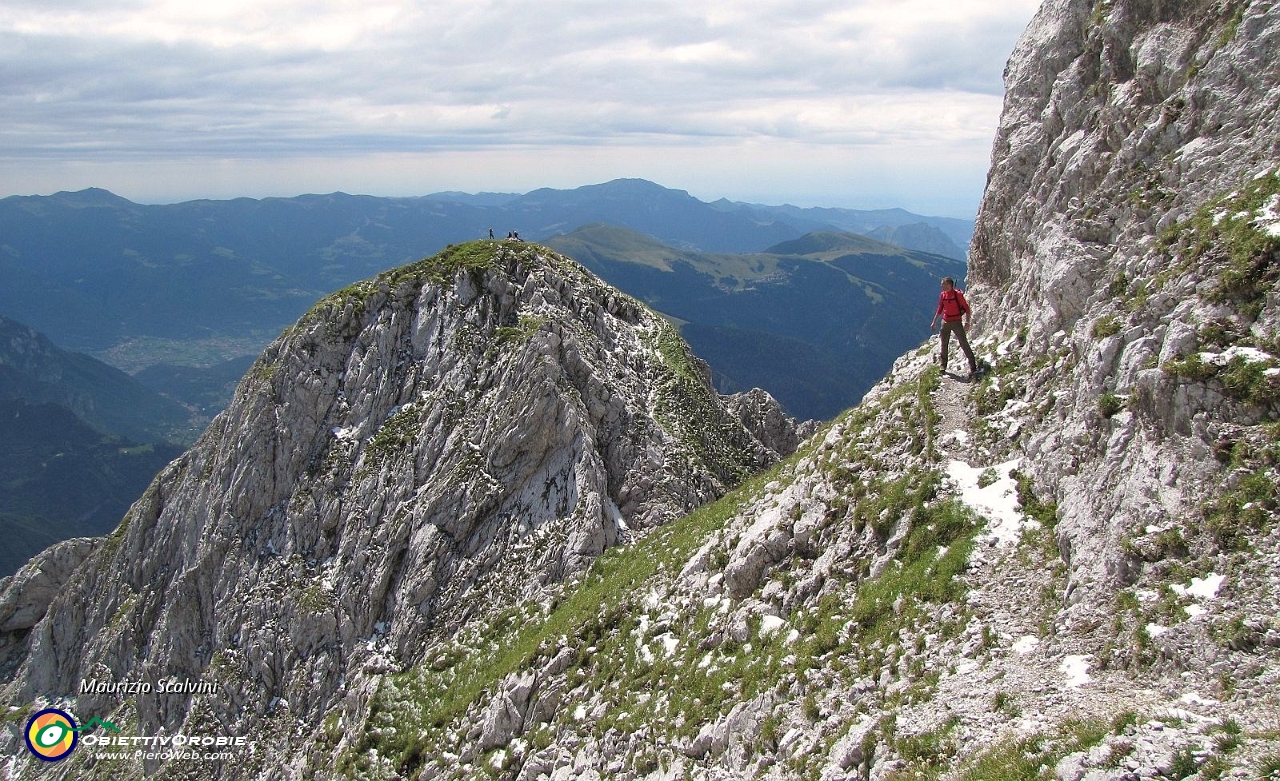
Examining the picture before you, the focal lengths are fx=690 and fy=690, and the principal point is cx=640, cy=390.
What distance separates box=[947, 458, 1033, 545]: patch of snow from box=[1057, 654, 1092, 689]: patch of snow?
378 centimetres

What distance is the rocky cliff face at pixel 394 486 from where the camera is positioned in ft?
119

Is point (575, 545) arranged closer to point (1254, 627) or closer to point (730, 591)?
point (730, 591)

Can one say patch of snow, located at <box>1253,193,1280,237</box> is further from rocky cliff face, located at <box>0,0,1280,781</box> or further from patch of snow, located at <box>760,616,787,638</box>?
patch of snow, located at <box>760,616,787,638</box>

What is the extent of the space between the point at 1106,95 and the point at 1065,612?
17995 mm

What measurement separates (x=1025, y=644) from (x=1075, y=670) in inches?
45.7

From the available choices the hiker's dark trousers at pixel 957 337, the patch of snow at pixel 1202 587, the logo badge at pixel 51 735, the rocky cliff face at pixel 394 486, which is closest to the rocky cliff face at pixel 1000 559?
the patch of snow at pixel 1202 587

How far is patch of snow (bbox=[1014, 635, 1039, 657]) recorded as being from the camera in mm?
13078

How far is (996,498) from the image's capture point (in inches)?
675

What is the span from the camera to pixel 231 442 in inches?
1929

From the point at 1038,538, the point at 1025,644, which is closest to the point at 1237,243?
the point at 1038,538

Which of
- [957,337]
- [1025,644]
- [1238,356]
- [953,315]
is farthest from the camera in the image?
[957,337]

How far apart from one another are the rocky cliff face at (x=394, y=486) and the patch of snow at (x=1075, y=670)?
75.1 ft

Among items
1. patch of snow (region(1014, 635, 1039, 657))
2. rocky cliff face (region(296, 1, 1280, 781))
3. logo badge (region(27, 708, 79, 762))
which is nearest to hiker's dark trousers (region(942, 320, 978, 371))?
rocky cliff face (region(296, 1, 1280, 781))

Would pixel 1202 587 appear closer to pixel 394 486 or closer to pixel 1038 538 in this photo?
pixel 1038 538
